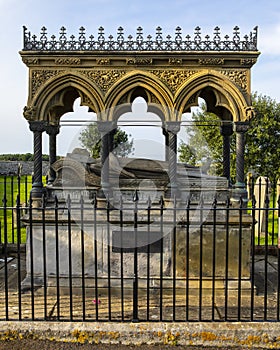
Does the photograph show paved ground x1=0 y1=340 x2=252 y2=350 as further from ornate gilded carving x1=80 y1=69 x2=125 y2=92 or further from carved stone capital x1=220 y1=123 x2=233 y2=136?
carved stone capital x1=220 y1=123 x2=233 y2=136

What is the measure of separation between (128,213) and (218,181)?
5.64ft

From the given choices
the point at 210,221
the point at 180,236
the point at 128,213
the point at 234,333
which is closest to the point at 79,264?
the point at 128,213

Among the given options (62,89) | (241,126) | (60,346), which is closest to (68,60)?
(62,89)

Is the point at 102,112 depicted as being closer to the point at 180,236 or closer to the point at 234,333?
the point at 180,236

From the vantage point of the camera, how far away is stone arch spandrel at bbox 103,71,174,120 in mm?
5879

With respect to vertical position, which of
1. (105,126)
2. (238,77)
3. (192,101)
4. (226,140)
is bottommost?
(226,140)

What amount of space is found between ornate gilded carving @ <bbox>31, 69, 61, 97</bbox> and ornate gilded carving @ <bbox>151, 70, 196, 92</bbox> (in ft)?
5.41

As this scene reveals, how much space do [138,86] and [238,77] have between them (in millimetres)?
1632

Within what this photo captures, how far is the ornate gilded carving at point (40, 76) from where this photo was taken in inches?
233

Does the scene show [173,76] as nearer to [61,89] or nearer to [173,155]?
[173,155]

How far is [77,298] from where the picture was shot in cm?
526

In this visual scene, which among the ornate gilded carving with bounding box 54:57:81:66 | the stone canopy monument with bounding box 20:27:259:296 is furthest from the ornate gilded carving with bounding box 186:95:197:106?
the ornate gilded carving with bounding box 54:57:81:66

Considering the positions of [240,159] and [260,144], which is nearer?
[240,159]

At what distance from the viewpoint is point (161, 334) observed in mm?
4062
